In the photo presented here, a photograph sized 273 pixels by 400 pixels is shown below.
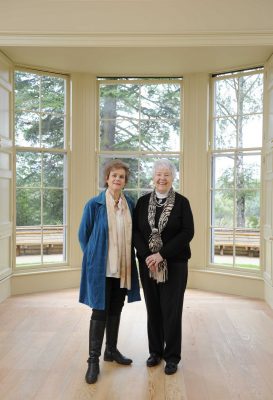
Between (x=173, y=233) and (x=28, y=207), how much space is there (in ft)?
10.1

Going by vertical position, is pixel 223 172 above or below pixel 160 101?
below

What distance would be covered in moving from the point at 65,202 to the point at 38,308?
5.25 ft

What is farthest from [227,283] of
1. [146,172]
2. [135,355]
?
[135,355]

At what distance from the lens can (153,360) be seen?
3.34 m

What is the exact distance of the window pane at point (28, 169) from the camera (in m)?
5.75

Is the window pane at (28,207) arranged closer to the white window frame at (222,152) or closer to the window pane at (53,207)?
the window pane at (53,207)

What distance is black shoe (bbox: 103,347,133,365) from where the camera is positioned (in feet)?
11.1

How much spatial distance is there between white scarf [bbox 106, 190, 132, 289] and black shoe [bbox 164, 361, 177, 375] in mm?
628

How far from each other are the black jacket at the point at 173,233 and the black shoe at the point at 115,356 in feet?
2.52

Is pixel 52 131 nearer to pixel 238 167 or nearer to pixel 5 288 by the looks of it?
pixel 5 288

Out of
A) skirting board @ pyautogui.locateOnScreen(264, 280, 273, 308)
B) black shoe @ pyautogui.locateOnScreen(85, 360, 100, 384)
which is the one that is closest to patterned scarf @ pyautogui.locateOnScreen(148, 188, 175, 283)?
black shoe @ pyautogui.locateOnScreen(85, 360, 100, 384)

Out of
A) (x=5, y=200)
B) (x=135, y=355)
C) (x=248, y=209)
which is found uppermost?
(x=5, y=200)

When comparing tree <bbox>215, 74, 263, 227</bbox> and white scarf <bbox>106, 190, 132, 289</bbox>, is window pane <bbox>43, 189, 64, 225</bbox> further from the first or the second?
white scarf <bbox>106, 190, 132, 289</bbox>

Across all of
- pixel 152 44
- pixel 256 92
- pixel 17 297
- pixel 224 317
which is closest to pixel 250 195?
pixel 256 92
